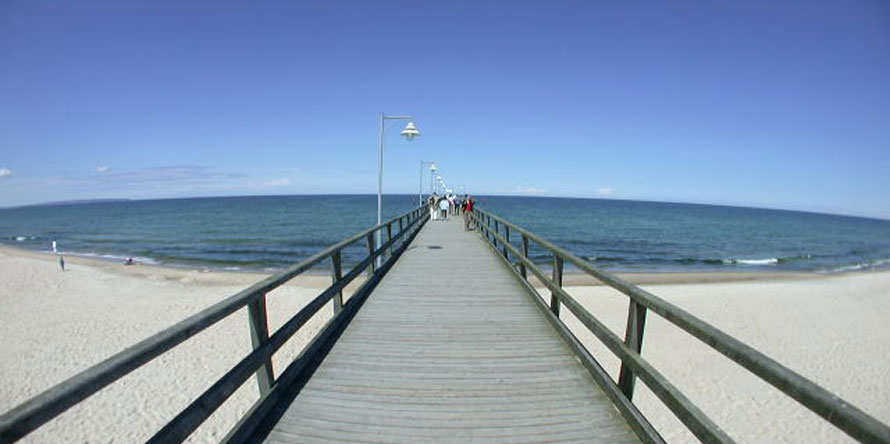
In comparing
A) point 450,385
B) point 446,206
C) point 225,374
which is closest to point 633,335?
point 450,385

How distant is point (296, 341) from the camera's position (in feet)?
38.9

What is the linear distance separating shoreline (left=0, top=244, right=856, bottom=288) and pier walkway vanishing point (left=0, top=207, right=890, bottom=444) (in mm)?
15052

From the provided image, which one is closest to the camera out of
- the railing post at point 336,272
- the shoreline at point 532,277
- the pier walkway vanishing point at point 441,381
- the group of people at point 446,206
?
the pier walkway vanishing point at point 441,381

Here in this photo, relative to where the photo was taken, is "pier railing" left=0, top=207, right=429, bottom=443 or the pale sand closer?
"pier railing" left=0, top=207, right=429, bottom=443

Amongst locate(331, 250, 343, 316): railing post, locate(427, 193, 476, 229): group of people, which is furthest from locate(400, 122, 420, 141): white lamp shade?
locate(331, 250, 343, 316): railing post

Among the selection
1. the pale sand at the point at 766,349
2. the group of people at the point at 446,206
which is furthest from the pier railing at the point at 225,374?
the group of people at the point at 446,206

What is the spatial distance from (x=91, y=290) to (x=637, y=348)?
24.2 metres

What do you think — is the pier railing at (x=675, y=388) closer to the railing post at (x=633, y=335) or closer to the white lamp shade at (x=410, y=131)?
the railing post at (x=633, y=335)

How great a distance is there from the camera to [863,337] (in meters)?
13.5

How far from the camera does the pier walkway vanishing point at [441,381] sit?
1840 millimetres

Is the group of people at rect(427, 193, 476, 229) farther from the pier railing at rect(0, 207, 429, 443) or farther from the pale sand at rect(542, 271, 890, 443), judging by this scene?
the pier railing at rect(0, 207, 429, 443)

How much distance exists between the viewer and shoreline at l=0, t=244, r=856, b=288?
20609mm

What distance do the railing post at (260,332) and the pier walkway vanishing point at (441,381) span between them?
10mm

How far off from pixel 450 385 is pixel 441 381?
106mm
